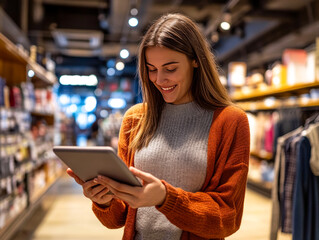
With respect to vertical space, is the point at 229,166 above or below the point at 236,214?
above

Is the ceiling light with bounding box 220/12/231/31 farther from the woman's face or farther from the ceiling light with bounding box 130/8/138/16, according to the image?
the woman's face

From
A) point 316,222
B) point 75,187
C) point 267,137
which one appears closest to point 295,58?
point 267,137

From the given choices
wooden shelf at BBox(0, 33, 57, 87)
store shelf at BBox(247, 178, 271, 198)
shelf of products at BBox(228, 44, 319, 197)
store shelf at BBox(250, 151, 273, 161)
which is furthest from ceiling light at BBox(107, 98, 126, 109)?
wooden shelf at BBox(0, 33, 57, 87)

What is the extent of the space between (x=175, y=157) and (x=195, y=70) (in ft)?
1.25

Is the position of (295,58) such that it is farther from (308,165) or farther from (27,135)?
(27,135)

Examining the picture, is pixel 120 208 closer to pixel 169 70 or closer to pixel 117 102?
pixel 169 70

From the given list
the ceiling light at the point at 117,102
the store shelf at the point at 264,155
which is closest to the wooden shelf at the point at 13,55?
the store shelf at the point at 264,155

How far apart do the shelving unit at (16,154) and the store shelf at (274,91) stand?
10.5 ft

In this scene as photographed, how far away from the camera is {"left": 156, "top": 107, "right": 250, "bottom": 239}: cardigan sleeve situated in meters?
1.09

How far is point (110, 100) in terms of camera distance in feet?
61.4

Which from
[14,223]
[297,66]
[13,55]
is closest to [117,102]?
[297,66]

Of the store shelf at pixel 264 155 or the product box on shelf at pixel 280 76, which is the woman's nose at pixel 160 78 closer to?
the product box on shelf at pixel 280 76

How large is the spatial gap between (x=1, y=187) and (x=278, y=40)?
331 inches

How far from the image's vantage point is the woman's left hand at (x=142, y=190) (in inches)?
39.9
